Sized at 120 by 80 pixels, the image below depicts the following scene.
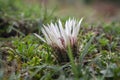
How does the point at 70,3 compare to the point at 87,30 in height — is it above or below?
above

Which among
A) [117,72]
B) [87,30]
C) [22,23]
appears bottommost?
[117,72]

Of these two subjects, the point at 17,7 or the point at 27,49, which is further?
the point at 17,7

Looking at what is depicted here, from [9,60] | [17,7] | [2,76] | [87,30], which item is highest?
[17,7]

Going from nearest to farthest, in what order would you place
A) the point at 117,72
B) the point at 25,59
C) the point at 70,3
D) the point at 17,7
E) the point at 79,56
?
the point at 117,72 < the point at 79,56 < the point at 25,59 < the point at 17,7 < the point at 70,3

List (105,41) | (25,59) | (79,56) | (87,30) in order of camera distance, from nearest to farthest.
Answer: (79,56) → (25,59) → (105,41) → (87,30)

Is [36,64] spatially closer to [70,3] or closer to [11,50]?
[11,50]

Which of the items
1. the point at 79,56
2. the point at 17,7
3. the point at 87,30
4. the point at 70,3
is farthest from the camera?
the point at 70,3

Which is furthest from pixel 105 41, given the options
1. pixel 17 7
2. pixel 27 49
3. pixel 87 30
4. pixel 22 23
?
pixel 17 7

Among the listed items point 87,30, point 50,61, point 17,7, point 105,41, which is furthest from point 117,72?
point 17,7

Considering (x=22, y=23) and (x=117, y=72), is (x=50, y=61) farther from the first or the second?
(x=22, y=23)
